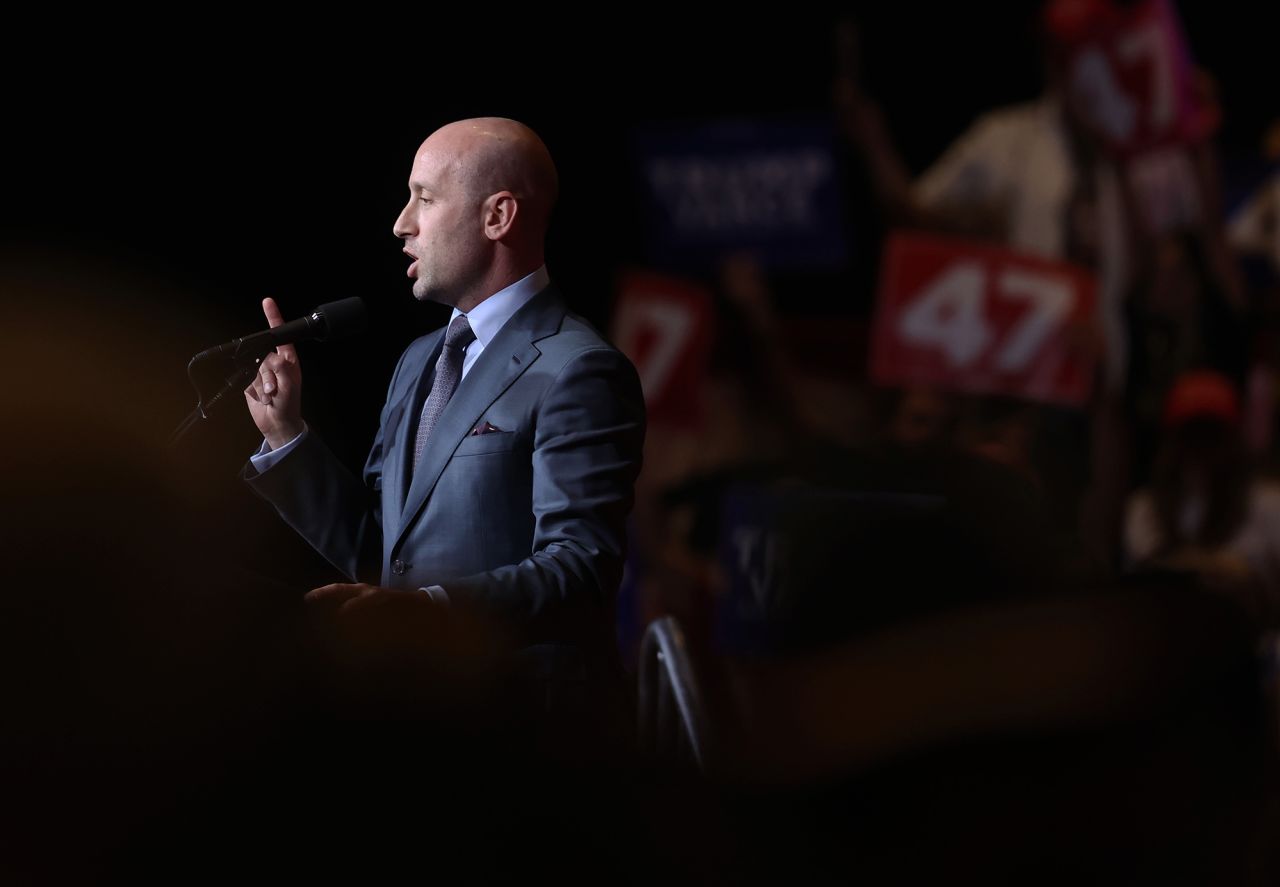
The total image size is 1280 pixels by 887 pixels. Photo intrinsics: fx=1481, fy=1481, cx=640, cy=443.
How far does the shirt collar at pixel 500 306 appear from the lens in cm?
114

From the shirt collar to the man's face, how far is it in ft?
0.09

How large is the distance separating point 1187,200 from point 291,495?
5.19 metres

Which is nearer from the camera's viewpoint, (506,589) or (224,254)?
(506,589)

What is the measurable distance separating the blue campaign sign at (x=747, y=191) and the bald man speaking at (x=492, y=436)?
4.15 meters

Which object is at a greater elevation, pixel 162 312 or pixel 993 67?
pixel 162 312

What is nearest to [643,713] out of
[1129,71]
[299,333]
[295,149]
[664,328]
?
[299,333]

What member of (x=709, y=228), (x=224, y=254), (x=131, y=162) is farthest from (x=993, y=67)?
(x=224, y=254)

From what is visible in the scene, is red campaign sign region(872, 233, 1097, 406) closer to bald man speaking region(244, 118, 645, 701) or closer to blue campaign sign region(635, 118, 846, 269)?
blue campaign sign region(635, 118, 846, 269)

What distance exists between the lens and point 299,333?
111 cm

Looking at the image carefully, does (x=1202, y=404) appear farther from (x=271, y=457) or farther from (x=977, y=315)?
(x=271, y=457)

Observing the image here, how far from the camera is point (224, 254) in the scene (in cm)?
178

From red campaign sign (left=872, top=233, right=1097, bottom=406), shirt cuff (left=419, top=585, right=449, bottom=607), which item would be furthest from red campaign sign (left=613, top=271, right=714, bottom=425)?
shirt cuff (left=419, top=585, right=449, bottom=607)

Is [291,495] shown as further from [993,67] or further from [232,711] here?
[993,67]

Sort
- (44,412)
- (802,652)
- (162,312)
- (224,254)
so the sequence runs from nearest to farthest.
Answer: (44,412) → (162,312) → (224,254) → (802,652)
